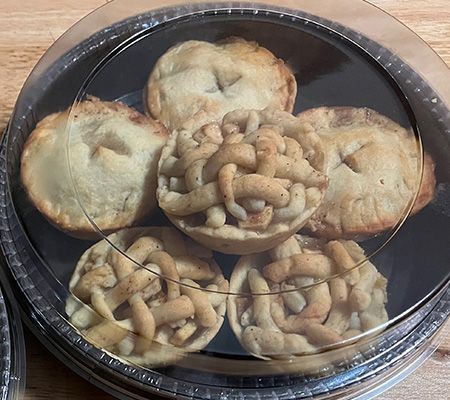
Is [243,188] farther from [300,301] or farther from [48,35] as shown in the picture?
[48,35]

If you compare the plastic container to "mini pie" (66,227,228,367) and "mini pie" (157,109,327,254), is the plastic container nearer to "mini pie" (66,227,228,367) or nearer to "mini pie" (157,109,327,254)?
"mini pie" (66,227,228,367)

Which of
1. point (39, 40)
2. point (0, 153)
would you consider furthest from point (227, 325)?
point (39, 40)

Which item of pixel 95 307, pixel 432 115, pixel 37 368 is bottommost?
pixel 37 368

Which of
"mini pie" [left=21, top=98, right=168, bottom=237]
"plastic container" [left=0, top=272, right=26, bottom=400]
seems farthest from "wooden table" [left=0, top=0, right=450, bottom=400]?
"mini pie" [left=21, top=98, right=168, bottom=237]

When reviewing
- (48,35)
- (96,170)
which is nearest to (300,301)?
(96,170)

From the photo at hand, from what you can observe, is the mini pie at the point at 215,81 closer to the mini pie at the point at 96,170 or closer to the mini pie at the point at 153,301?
the mini pie at the point at 96,170

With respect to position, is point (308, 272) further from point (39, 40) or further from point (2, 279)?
point (39, 40)

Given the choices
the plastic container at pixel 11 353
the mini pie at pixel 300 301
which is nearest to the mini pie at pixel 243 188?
the mini pie at pixel 300 301
